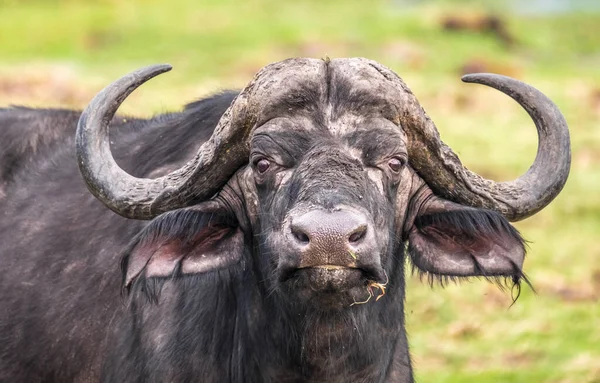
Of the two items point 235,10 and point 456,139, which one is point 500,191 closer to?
point 456,139

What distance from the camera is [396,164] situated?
5578 millimetres

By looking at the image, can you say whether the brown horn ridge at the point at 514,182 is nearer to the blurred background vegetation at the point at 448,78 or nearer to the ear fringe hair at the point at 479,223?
the ear fringe hair at the point at 479,223

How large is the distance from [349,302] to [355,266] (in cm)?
40

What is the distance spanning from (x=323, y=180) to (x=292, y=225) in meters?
0.29

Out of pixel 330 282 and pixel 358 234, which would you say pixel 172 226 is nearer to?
pixel 330 282

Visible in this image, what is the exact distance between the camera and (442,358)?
10.7m

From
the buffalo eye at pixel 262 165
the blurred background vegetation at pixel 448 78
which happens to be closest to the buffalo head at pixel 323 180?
the buffalo eye at pixel 262 165

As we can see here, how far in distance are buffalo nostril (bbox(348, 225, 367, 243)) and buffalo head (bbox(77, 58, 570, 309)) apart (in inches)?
9.8

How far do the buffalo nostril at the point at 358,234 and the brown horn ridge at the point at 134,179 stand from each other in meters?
1.03

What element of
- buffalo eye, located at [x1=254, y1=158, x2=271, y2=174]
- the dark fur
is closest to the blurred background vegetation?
the dark fur

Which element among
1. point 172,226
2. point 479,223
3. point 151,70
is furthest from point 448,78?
point 172,226

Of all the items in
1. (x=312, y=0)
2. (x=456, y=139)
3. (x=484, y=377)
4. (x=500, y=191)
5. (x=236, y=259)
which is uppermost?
(x=312, y=0)

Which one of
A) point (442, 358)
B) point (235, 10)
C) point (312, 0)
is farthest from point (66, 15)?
point (442, 358)

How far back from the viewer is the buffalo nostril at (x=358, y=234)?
16.0 feet
